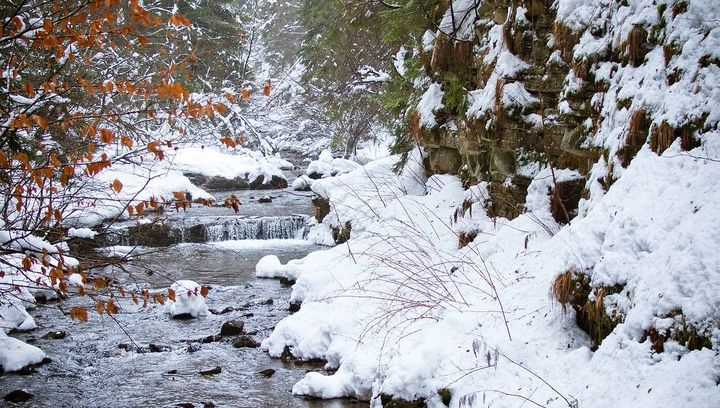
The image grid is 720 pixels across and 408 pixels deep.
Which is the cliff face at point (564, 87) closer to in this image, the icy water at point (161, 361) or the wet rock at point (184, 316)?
the icy water at point (161, 361)

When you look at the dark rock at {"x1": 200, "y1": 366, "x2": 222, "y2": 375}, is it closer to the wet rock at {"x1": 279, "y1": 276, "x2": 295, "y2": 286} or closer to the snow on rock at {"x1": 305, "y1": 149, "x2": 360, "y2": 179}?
the wet rock at {"x1": 279, "y1": 276, "x2": 295, "y2": 286}

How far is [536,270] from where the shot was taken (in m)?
5.09

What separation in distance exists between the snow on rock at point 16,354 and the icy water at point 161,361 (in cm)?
14

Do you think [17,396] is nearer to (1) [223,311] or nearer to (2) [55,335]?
(2) [55,335]

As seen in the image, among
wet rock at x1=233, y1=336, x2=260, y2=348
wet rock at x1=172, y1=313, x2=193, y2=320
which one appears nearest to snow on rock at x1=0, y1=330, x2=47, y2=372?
wet rock at x1=172, y1=313, x2=193, y2=320

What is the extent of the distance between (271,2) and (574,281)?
32.5 meters

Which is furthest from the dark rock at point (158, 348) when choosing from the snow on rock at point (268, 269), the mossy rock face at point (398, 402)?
the snow on rock at point (268, 269)

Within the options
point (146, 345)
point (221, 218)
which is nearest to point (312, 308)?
point (146, 345)

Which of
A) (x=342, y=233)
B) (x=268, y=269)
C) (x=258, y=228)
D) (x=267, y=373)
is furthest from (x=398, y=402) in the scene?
(x=258, y=228)

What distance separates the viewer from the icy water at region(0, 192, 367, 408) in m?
5.66

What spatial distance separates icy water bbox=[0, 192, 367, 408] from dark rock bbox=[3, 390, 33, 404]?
0.10m

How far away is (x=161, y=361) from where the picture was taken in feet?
21.8

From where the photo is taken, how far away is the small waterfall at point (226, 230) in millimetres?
13398

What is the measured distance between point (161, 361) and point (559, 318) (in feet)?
14.6
